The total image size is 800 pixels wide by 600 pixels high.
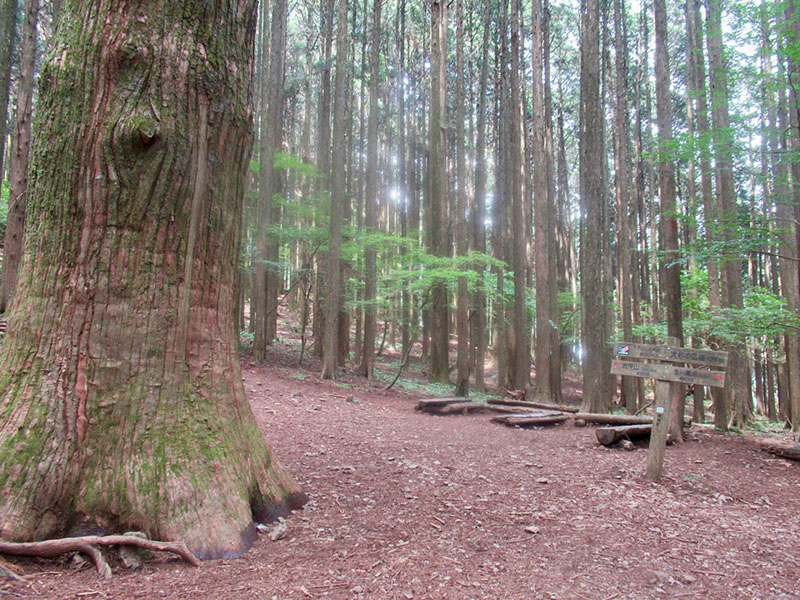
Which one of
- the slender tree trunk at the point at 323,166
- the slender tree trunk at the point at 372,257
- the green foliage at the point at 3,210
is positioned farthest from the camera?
the slender tree trunk at the point at 323,166

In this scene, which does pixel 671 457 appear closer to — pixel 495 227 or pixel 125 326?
pixel 125 326

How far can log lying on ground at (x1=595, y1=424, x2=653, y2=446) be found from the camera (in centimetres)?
723

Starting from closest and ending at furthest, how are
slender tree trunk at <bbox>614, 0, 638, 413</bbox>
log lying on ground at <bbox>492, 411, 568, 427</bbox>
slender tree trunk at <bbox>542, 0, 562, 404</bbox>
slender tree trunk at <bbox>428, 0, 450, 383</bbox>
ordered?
log lying on ground at <bbox>492, 411, 568, 427</bbox>
slender tree trunk at <bbox>428, 0, 450, 383</bbox>
slender tree trunk at <bbox>614, 0, 638, 413</bbox>
slender tree trunk at <bbox>542, 0, 562, 404</bbox>

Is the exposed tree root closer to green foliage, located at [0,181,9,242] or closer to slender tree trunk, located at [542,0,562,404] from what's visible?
green foliage, located at [0,181,9,242]

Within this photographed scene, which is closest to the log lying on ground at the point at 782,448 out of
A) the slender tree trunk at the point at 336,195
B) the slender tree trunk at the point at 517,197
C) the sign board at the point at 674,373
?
the sign board at the point at 674,373

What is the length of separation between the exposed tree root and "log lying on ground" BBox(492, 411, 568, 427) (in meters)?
8.02

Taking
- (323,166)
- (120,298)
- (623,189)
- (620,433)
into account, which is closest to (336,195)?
(323,166)

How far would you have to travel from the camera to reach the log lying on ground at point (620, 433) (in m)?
7.23

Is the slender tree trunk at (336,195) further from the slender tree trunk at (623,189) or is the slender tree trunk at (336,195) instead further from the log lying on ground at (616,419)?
the slender tree trunk at (623,189)

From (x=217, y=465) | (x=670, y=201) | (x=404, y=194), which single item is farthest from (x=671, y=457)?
(x=404, y=194)

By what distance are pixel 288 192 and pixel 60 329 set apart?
2338cm

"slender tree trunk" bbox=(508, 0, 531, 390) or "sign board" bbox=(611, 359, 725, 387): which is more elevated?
"slender tree trunk" bbox=(508, 0, 531, 390)

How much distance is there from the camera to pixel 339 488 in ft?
13.3

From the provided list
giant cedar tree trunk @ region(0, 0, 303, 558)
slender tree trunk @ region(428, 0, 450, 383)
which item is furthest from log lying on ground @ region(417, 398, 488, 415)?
giant cedar tree trunk @ region(0, 0, 303, 558)
